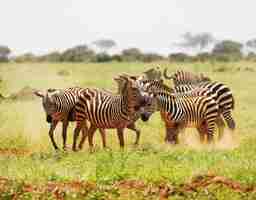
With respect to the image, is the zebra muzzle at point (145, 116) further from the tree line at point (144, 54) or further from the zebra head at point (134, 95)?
the tree line at point (144, 54)

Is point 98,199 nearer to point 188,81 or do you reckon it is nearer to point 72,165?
point 72,165

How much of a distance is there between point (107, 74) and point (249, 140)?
18.3 meters

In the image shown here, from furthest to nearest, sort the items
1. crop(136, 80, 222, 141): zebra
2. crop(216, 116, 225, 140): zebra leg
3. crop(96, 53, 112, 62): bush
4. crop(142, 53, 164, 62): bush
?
crop(142, 53, 164, 62): bush < crop(96, 53, 112, 62): bush < crop(216, 116, 225, 140): zebra leg < crop(136, 80, 222, 141): zebra

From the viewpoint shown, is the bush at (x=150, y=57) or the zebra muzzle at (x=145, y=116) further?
the bush at (x=150, y=57)

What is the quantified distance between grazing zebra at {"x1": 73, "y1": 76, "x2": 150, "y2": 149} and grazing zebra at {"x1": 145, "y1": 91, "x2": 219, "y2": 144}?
0.38 m

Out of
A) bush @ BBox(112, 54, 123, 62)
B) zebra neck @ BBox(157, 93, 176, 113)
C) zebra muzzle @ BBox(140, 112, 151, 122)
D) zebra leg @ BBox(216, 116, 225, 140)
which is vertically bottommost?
zebra leg @ BBox(216, 116, 225, 140)

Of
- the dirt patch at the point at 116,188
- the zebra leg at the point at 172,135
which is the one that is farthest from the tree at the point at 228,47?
the dirt patch at the point at 116,188

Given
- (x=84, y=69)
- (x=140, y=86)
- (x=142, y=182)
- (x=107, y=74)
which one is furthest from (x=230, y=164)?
(x=84, y=69)

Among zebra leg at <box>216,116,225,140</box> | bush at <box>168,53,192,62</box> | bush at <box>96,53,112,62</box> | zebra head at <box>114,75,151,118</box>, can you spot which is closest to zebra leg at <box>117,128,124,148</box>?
zebra head at <box>114,75,151,118</box>

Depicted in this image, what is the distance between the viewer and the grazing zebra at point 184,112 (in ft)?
51.6

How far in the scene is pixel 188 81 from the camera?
819 inches

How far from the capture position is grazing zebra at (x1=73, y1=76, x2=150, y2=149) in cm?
1544

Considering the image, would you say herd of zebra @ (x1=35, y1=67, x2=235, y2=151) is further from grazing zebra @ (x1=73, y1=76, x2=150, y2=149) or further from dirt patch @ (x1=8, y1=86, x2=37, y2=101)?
dirt patch @ (x1=8, y1=86, x2=37, y2=101)

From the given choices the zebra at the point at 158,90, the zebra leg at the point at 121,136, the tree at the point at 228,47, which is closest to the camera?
the zebra leg at the point at 121,136
